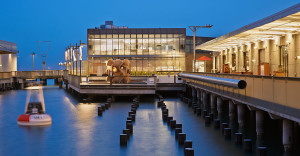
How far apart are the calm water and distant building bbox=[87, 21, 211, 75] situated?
49.0m

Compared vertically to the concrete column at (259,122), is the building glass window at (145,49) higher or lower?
higher

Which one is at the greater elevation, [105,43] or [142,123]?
[105,43]

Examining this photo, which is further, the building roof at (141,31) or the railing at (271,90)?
the building roof at (141,31)

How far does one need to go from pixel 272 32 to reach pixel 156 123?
30.9ft

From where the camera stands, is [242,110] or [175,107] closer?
[242,110]

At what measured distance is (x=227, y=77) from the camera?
22.5 metres

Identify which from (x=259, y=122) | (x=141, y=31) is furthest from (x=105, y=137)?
(x=141, y=31)

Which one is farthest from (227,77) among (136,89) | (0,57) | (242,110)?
(0,57)

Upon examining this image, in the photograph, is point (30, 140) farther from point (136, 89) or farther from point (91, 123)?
point (136, 89)

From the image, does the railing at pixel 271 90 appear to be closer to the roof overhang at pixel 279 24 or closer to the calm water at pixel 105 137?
the calm water at pixel 105 137

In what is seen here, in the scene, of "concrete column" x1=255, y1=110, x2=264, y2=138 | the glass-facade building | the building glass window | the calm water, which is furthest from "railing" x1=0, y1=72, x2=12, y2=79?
"concrete column" x1=255, y1=110, x2=264, y2=138

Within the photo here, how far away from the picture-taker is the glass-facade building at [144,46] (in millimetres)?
81375

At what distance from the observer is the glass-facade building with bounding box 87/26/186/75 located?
81.4m

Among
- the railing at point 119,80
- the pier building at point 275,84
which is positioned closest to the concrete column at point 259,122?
the pier building at point 275,84
